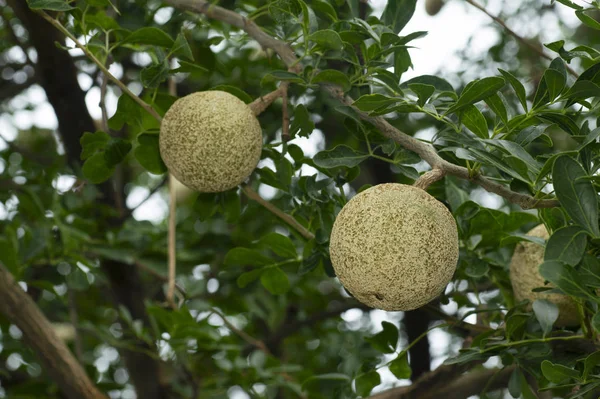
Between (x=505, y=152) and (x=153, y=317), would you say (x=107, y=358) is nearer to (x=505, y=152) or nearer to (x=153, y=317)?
(x=153, y=317)

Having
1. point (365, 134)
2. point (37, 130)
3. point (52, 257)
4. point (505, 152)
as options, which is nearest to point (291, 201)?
point (365, 134)

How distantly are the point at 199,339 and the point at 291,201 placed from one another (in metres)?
0.62

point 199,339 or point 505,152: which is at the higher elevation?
point 505,152

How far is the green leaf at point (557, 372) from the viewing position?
1.13 meters

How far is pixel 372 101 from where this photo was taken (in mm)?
1141

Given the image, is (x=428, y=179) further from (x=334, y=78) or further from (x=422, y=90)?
(x=334, y=78)

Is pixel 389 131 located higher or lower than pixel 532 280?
higher

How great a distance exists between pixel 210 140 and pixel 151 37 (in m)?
0.27

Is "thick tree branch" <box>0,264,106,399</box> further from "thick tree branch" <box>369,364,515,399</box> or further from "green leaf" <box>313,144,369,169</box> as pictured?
"green leaf" <box>313,144,369,169</box>

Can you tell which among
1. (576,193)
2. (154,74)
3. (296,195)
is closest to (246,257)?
(296,195)

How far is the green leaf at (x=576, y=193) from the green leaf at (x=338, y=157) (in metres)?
0.37

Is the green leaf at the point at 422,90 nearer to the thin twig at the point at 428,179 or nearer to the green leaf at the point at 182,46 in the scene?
the thin twig at the point at 428,179

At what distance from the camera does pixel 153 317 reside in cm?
206

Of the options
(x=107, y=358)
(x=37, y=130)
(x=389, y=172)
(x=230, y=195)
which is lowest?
(x=107, y=358)
